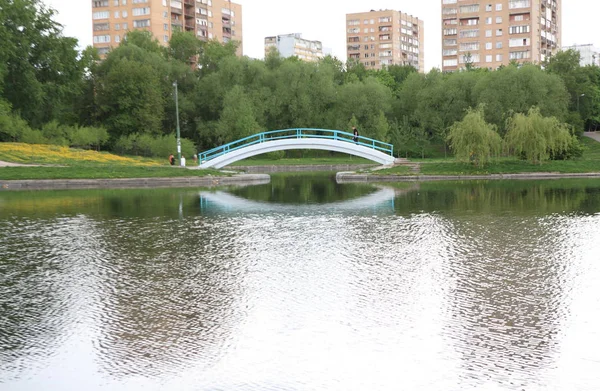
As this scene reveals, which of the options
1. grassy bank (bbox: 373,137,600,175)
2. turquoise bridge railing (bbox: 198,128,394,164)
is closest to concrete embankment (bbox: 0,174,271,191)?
turquoise bridge railing (bbox: 198,128,394,164)

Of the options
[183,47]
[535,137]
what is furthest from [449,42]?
[535,137]

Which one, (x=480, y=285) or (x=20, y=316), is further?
(x=480, y=285)

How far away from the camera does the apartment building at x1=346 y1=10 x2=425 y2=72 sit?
16188 cm

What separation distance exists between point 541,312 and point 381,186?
1145 inches

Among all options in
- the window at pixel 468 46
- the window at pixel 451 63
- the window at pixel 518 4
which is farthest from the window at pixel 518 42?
the window at pixel 451 63

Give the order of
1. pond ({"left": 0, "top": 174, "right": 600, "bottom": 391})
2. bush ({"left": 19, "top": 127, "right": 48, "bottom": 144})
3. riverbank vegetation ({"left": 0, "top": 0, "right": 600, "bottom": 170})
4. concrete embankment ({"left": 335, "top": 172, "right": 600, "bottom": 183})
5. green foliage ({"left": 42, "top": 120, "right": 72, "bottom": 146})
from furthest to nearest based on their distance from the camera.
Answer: riverbank vegetation ({"left": 0, "top": 0, "right": 600, "bottom": 170}) < green foliage ({"left": 42, "top": 120, "right": 72, "bottom": 146}) < bush ({"left": 19, "top": 127, "right": 48, "bottom": 144}) < concrete embankment ({"left": 335, "top": 172, "right": 600, "bottom": 183}) < pond ({"left": 0, "top": 174, "right": 600, "bottom": 391})

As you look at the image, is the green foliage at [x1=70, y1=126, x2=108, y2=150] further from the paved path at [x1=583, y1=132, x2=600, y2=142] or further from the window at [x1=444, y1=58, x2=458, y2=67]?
the window at [x1=444, y1=58, x2=458, y2=67]

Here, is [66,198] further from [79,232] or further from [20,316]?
[20,316]

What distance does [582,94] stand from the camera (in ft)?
252

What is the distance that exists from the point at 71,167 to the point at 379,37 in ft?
420

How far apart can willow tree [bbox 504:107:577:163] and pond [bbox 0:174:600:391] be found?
23.9 meters

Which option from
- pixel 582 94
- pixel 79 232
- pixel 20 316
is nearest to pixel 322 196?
pixel 79 232

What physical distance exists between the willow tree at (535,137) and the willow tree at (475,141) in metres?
1.31

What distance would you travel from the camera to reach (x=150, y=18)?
10450 cm
